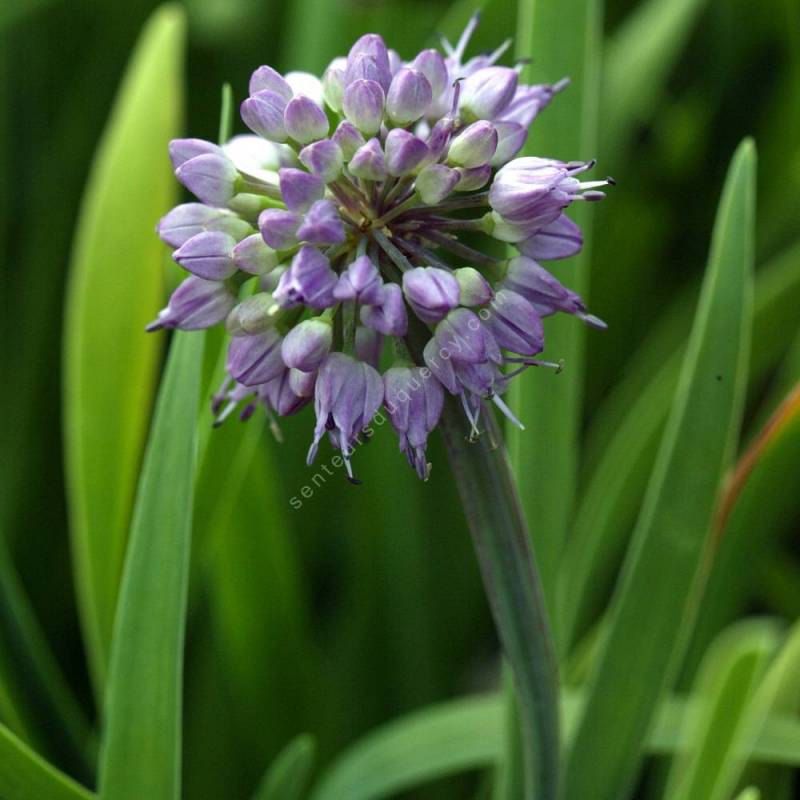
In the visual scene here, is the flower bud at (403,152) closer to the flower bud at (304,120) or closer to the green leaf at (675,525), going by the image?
the flower bud at (304,120)

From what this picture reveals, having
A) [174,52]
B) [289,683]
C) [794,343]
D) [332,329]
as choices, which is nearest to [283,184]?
[332,329]

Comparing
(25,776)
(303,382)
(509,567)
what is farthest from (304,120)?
(25,776)

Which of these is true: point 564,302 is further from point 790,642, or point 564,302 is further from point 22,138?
point 22,138

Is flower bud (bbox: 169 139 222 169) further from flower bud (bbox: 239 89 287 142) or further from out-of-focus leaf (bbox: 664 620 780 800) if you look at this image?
out-of-focus leaf (bbox: 664 620 780 800)

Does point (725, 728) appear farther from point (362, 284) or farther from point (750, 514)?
point (362, 284)

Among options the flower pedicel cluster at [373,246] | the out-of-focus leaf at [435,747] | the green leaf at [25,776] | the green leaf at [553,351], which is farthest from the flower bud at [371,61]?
the out-of-focus leaf at [435,747]

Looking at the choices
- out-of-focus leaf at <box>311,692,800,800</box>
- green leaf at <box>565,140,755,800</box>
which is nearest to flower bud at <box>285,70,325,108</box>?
green leaf at <box>565,140,755,800</box>
